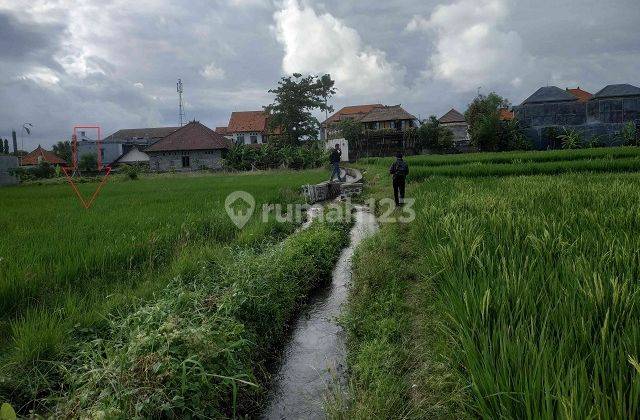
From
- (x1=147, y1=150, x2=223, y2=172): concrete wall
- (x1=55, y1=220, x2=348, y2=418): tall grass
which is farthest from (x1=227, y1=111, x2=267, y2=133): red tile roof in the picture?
(x1=55, y1=220, x2=348, y2=418): tall grass

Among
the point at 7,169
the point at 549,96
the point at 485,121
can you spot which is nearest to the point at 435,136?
the point at 485,121

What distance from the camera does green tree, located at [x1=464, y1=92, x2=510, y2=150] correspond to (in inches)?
1300

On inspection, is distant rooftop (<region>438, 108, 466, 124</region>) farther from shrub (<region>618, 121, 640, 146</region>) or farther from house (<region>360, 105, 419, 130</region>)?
shrub (<region>618, 121, 640, 146</region>)

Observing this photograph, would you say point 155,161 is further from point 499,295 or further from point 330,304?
point 499,295

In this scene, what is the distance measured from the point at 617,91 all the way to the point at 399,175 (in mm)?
32185

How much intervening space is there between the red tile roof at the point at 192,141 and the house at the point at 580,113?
2660 cm

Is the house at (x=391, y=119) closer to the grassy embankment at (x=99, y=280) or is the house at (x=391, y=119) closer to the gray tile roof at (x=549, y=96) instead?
the gray tile roof at (x=549, y=96)

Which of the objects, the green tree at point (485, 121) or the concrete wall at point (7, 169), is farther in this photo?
the green tree at point (485, 121)

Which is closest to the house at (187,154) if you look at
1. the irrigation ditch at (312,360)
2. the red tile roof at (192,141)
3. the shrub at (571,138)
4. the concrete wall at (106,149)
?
the red tile roof at (192,141)

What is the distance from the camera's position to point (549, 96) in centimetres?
3391

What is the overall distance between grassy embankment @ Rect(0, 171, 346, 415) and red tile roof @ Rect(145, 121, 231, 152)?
91.1ft

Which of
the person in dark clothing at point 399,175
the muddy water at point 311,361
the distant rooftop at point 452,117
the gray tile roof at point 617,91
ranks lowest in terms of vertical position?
the muddy water at point 311,361

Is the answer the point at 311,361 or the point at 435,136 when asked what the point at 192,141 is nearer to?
the point at 435,136

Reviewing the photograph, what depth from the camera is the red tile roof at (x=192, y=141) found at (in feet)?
117
